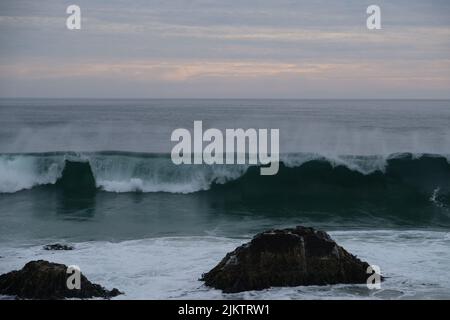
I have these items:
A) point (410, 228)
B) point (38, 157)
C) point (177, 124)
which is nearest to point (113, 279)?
point (410, 228)

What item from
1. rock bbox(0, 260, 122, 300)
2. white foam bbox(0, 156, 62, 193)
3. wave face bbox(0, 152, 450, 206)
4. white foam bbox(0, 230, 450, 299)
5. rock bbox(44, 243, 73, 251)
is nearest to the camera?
rock bbox(0, 260, 122, 300)

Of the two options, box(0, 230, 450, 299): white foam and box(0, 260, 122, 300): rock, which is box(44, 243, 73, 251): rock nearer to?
box(0, 230, 450, 299): white foam

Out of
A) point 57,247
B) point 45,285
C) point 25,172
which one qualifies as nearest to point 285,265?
point 45,285

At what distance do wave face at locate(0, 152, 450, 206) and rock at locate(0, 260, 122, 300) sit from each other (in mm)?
11884

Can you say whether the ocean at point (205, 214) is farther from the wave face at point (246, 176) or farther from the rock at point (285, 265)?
the rock at point (285, 265)

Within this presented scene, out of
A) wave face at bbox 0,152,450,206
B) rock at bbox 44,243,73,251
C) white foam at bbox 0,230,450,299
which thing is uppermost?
wave face at bbox 0,152,450,206

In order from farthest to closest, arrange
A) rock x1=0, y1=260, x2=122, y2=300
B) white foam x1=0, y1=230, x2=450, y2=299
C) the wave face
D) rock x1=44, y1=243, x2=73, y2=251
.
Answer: the wave face, rock x1=44, y1=243, x2=73, y2=251, white foam x1=0, y1=230, x2=450, y2=299, rock x1=0, y1=260, x2=122, y2=300

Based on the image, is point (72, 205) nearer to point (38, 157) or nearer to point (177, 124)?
point (38, 157)

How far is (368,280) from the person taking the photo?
394 inches

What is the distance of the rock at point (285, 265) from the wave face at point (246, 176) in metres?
10.6

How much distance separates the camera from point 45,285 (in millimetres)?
9281

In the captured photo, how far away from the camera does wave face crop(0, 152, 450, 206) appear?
70.1ft

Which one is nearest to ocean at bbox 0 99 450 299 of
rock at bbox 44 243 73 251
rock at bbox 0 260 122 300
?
rock at bbox 44 243 73 251
